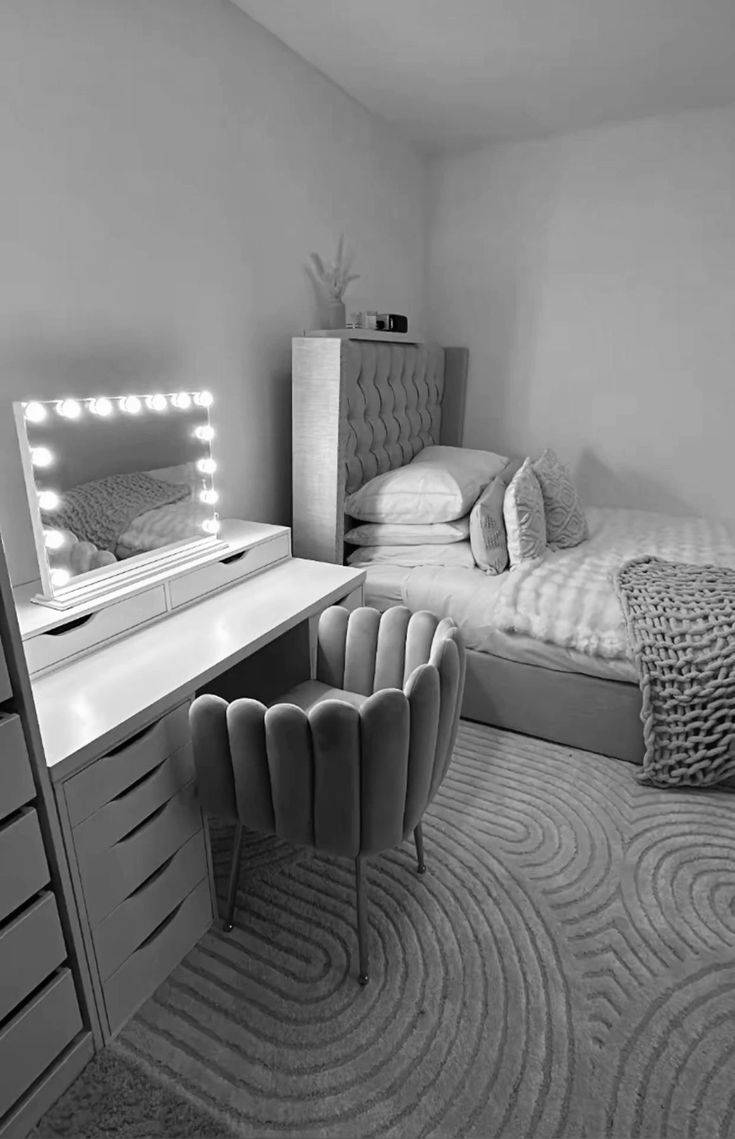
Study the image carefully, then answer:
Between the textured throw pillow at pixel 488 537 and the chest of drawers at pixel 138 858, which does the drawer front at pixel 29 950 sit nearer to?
the chest of drawers at pixel 138 858

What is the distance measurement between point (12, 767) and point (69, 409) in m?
0.89

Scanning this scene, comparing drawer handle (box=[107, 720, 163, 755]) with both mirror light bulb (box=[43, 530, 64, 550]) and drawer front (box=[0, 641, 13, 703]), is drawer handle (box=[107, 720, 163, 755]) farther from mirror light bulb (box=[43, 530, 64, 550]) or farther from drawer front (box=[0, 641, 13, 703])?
mirror light bulb (box=[43, 530, 64, 550])

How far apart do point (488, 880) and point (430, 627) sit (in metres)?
0.71

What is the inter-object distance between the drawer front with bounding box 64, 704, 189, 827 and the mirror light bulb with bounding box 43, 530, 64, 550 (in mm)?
514

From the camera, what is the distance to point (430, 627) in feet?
5.09

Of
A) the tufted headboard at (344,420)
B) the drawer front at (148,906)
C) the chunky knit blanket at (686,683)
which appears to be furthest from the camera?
→ the tufted headboard at (344,420)

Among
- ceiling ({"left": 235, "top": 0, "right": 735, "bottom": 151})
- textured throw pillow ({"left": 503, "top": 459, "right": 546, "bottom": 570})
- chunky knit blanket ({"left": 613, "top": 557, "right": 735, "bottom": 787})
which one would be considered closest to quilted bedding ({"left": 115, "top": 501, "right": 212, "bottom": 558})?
textured throw pillow ({"left": 503, "top": 459, "right": 546, "bottom": 570})

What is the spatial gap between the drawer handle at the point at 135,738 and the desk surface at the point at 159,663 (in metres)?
0.02

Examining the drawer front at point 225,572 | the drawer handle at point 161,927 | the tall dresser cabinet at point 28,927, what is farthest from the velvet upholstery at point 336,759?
the drawer front at point 225,572

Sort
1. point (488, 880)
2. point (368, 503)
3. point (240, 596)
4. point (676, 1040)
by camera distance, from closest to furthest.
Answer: point (676, 1040) → point (488, 880) → point (240, 596) → point (368, 503)

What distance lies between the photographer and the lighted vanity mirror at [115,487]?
1499mm

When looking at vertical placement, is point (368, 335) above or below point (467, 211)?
below

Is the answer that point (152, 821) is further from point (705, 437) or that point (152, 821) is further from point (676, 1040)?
point (705, 437)

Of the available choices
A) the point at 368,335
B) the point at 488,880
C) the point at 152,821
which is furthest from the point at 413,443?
the point at 152,821
